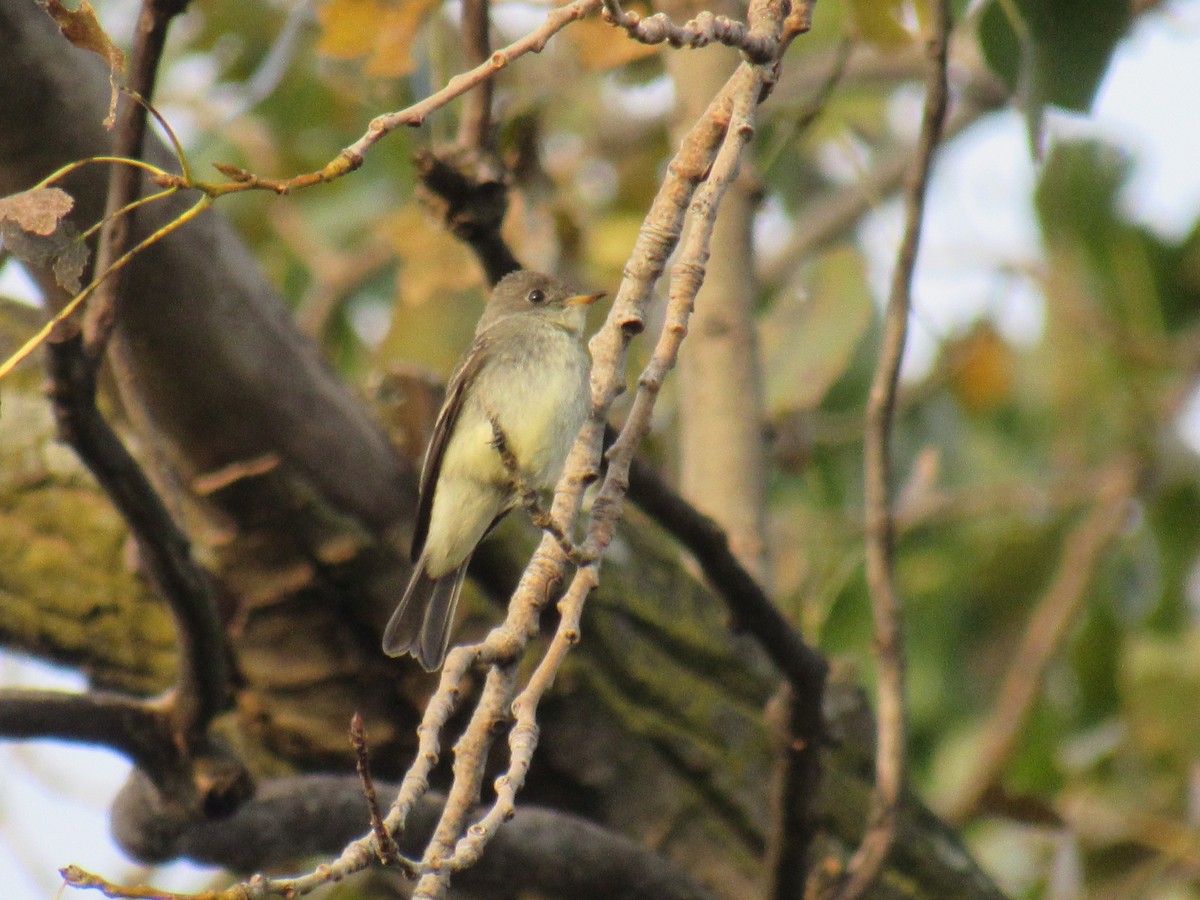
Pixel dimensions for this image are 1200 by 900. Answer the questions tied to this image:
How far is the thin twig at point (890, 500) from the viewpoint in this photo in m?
3.16

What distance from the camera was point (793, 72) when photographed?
6.24 metres

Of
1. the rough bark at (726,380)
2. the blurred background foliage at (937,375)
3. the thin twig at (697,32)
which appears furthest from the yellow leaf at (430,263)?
the thin twig at (697,32)

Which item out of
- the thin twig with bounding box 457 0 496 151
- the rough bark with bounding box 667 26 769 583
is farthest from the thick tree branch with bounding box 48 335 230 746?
the rough bark with bounding box 667 26 769 583

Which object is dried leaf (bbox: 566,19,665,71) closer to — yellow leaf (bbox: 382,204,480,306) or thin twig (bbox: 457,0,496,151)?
thin twig (bbox: 457,0,496,151)

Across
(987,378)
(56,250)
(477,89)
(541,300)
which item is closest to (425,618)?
(477,89)

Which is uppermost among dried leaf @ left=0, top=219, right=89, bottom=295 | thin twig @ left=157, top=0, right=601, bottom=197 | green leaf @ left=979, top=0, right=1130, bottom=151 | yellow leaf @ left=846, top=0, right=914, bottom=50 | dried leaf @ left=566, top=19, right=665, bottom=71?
dried leaf @ left=566, top=19, right=665, bottom=71

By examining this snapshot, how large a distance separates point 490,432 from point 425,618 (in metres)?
0.57

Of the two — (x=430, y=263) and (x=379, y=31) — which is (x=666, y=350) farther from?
(x=430, y=263)

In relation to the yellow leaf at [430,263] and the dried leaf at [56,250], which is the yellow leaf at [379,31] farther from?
the dried leaf at [56,250]

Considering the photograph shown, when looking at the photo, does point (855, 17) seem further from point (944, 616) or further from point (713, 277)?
point (944, 616)

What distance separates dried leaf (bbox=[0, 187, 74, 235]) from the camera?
173 cm

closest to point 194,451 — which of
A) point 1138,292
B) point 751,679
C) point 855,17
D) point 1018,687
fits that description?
point 751,679

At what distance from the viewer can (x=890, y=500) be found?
332cm

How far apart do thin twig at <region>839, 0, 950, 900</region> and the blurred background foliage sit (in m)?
0.64
